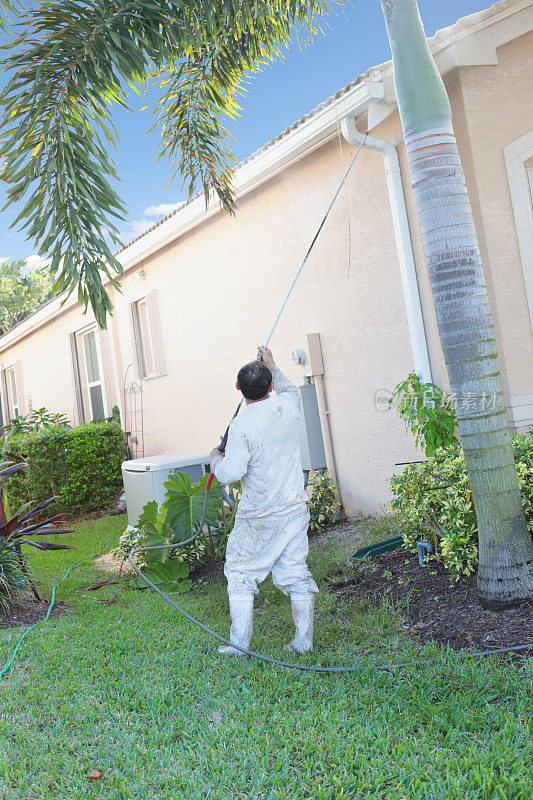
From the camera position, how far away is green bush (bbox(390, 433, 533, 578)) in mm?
4055

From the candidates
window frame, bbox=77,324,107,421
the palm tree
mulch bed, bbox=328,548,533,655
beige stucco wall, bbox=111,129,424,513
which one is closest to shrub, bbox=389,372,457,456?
beige stucco wall, bbox=111,129,424,513

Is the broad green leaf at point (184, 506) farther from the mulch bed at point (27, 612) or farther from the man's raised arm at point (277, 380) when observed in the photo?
the man's raised arm at point (277, 380)

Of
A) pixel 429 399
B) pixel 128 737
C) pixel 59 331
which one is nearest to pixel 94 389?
pixel 59 331

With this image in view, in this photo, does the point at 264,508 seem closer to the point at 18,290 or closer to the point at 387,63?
the point at 387,63

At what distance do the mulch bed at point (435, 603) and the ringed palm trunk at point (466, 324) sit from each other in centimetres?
14

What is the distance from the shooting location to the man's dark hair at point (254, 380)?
3.93 metres

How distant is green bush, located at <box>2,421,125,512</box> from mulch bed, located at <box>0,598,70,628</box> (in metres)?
5.37

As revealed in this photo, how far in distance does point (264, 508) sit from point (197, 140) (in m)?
4.58

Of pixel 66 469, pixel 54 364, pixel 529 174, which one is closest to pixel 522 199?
pixel 529 174

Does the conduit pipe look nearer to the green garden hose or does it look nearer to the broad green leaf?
the broad green leaf

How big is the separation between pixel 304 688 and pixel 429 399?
3.01 meters

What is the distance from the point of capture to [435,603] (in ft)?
13.1

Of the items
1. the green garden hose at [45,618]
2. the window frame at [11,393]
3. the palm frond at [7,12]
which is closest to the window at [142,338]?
the green garden hose at [45,618]

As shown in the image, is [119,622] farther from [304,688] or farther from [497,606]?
[497,606]
